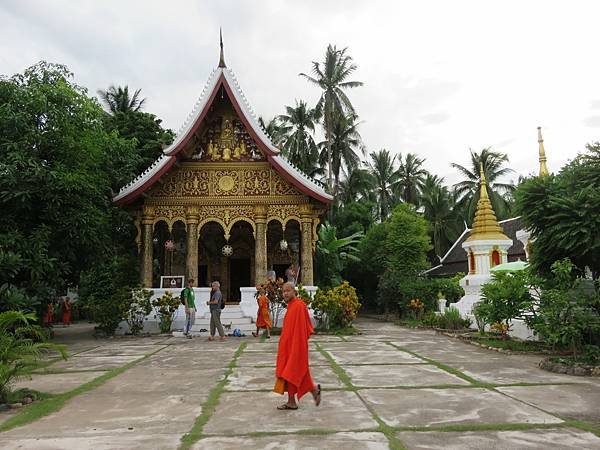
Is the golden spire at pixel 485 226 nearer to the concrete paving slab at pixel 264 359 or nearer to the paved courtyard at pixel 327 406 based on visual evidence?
the paved courtyard at pixel 327 406

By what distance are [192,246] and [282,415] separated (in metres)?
10.0

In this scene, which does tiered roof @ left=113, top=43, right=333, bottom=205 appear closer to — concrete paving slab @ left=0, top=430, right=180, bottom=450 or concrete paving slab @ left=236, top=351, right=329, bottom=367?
concrete paving slab @ left=236, top=351, right=329, bottom=367

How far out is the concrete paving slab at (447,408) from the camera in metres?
4.07

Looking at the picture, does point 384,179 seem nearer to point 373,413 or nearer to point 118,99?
point 118,99

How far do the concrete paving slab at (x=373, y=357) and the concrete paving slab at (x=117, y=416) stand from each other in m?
3.06

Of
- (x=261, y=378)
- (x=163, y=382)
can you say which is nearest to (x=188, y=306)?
(x=163, y=382)

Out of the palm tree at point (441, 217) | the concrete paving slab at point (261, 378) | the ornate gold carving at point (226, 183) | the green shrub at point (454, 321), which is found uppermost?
the palm tree at point (441, 217)

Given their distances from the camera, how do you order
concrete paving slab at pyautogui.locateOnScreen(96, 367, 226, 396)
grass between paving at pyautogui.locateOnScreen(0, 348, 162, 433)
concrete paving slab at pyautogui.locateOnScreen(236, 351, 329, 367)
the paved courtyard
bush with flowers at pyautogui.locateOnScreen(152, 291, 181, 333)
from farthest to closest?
bush with flowers at pyautogui.locateOnScreen(152, 291, 181, 333), concrete paving slab at pyautogui.locateOnScreen(236, 351, 329, 367), concrete paving slab at pyautogui.locateOnScreen(96, 367, 226, 396), grass between paving at pyautogui.locateOnScreen(0, 348, 162, 433), the paved courtyard

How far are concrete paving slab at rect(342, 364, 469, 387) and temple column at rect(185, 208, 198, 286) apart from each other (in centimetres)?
773

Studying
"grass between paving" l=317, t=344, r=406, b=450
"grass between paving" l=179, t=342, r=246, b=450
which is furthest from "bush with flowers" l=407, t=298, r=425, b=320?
"grass between paving" l=179, t=342, r=246, b=450

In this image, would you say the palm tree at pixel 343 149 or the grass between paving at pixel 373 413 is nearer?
the grass between paving at pixel 373 413

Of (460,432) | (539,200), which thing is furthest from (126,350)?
(539,200)

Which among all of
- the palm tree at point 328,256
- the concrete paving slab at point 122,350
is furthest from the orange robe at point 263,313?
the palm tree at point 328,256

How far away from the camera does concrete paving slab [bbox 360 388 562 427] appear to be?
407 centimetres
